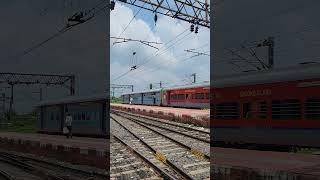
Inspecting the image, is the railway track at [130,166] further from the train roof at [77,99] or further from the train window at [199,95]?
the train window at [199,95]

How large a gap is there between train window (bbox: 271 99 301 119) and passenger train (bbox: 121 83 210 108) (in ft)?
68.6

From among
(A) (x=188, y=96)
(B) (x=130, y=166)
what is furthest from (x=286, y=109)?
(A) (x=188, y=96)

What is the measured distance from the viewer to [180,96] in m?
41.9

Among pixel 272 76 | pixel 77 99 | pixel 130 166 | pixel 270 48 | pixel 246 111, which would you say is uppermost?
pixel 270 48

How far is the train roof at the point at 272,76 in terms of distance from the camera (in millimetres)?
13217

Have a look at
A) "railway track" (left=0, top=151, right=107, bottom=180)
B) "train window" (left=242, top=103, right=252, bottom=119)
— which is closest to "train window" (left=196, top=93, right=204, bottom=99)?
"railway track" (left=0, top=151, right=107, bottom=180)

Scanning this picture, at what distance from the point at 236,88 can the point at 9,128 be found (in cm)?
4049

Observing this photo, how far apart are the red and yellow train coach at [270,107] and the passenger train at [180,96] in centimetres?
1857

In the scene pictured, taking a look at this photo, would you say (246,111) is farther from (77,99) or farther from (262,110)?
(77,99)

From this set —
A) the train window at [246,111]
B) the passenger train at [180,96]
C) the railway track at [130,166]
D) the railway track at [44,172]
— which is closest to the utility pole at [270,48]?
the passenger train at [180,96]

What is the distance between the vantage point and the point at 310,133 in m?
12.9

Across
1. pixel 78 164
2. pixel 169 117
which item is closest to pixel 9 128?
pixel 169 117

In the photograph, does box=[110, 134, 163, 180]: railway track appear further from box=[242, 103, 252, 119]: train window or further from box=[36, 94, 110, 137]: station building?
box=[36, 94, 110, 137]: station building

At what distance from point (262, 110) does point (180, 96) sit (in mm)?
27228
